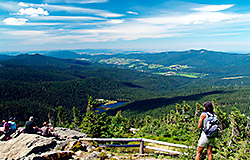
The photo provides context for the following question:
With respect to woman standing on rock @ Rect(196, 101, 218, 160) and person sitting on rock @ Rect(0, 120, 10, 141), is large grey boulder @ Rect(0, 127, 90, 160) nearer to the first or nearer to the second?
person sitting on rock @ Rect(0, 120, 10, 141)

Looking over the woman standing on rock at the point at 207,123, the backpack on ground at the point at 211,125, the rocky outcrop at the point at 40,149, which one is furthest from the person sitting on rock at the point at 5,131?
the backpack on ground at the point at 211,125

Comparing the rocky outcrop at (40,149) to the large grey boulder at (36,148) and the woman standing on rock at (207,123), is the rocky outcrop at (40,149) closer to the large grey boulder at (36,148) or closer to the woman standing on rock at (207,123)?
the large grey boulder at (36,148)

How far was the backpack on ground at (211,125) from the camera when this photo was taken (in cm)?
923

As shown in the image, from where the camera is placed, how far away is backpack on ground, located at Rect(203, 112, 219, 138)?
30.3 feet

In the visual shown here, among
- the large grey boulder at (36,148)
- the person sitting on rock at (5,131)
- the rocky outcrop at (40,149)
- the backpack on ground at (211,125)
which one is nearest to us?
the backpack on ground at (211,125)

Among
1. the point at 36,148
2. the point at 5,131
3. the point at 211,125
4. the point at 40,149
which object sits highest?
the point at 211,125

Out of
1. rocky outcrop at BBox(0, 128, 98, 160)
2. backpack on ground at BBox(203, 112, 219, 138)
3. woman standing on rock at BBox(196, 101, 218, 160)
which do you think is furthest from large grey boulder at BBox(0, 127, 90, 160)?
backpack on ground at BBox(203, 112, 219, 138)

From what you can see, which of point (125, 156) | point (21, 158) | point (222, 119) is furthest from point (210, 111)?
point (222, 119)

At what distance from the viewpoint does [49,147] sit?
1659 centimetres

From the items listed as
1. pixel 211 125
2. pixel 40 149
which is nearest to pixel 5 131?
pixel 40 149

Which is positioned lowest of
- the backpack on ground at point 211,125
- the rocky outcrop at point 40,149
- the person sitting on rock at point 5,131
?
the person sitting on rock at point 5,131

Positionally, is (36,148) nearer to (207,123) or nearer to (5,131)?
(5,131)

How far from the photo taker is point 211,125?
364 inches

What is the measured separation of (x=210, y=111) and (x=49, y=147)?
15050mm
